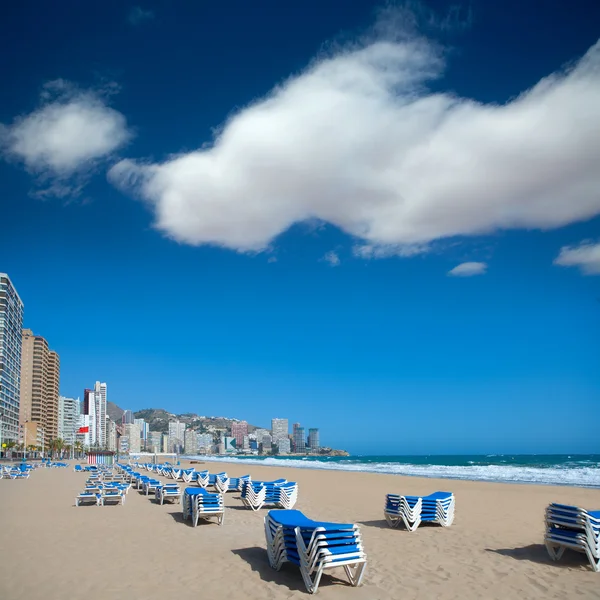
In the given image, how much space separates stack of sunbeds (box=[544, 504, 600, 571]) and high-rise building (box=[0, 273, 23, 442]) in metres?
102

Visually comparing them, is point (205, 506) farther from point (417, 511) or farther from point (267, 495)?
point (417, 511)

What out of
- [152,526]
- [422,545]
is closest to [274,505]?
[152,526]

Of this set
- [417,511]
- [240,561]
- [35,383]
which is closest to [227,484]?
[417,511]

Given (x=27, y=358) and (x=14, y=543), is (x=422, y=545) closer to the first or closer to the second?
(x=14, y=543)

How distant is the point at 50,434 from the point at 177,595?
155 m

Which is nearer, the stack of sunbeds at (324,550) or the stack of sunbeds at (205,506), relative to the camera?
the stack of sunbeds at (324,550)

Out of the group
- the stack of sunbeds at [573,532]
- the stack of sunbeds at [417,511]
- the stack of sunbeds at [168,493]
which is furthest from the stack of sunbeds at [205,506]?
the stack of sunbeds at [573,532]

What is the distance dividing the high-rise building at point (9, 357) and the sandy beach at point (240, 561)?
94.6m

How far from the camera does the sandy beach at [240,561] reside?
21.7 ft

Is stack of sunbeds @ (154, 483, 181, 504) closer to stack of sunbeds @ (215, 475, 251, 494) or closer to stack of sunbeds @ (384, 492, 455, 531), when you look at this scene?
stack of sunbeds @ (215, 475, 251, 494)

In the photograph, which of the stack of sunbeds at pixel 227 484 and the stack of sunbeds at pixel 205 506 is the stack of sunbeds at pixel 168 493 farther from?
the stack of sunbeds at pixel 205 506

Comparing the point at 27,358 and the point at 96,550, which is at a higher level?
the point at 27,358

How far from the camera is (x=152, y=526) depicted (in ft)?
37.8

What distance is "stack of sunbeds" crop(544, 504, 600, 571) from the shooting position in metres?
7.63
